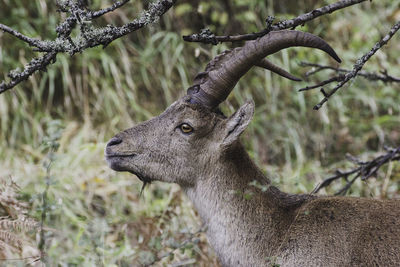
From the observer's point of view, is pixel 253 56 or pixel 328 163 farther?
pixel 328 163

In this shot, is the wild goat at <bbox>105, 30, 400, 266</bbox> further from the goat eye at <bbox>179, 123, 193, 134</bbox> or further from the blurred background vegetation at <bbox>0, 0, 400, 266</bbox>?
the blurred background vegetation at <bbox>0, 0, 400, 266</bbox>

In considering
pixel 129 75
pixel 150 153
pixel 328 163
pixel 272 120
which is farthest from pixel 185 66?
pixel 150 153

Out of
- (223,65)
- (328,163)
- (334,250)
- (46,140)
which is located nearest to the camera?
(334,250)

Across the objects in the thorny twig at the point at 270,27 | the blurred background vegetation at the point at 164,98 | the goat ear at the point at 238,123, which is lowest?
the goat ear at the point at 238,123

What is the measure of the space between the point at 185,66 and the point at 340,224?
6022 millimetres

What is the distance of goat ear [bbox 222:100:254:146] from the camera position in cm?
409

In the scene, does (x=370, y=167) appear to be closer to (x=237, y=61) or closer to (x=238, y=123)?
(x=238, y=123)

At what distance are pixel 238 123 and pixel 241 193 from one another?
0.57 m

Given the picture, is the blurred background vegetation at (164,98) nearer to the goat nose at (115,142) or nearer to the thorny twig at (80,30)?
the goat nose at (115,142)

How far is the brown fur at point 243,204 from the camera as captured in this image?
3570mm

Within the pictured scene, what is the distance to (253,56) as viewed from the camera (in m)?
3.95

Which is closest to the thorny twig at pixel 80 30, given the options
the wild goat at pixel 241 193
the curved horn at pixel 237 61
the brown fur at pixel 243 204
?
the curved horn at pixel 237 61

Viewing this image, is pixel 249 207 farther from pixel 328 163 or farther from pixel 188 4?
pixel 188 4

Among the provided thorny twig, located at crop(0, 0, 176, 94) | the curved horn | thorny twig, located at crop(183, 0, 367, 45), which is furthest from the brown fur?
thorny twig, located at crop(0, 0, 176, 94)
